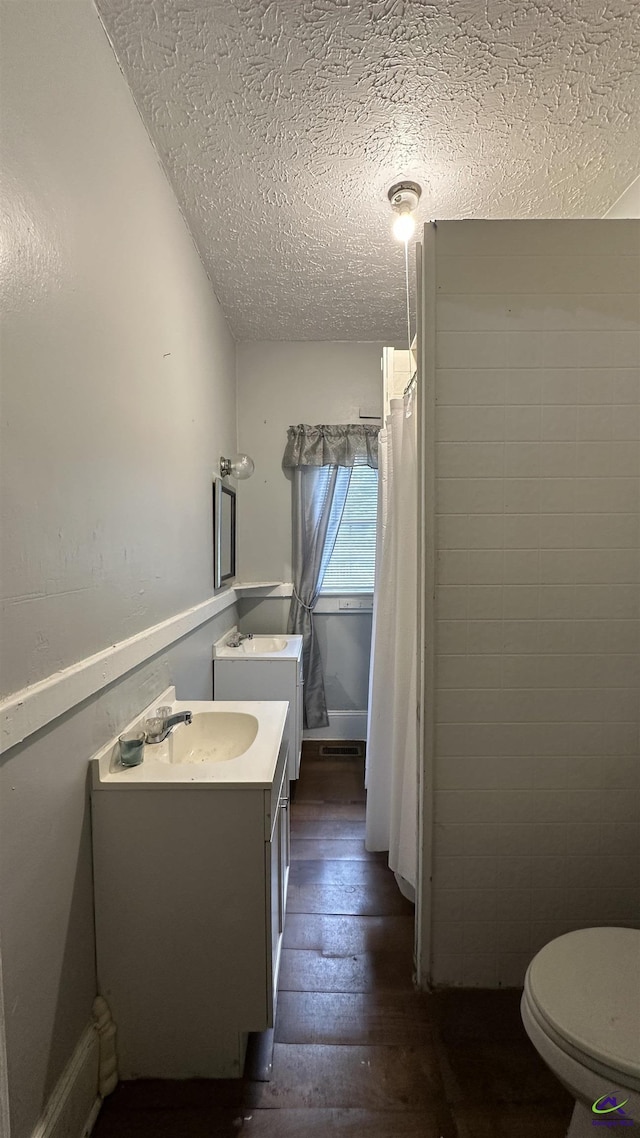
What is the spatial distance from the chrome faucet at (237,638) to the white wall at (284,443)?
0.20 metres

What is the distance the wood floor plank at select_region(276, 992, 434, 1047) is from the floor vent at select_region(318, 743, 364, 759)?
167cm

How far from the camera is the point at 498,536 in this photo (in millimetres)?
1355

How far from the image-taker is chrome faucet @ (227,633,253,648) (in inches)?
105

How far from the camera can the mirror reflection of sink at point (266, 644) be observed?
288 cm

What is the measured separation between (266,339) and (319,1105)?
Result: 334cm

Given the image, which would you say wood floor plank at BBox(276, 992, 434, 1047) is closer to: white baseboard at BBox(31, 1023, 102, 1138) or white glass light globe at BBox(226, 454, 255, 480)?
white baseboard at BBox(31, 1023, 102, 1138)

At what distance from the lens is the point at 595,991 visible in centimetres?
95

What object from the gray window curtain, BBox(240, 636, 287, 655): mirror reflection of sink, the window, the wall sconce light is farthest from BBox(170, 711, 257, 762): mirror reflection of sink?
the window

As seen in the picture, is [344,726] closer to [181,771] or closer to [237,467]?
[237,467]

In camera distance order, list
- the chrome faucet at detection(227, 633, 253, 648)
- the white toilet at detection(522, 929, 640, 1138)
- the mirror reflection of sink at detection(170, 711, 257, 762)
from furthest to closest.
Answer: the chrome faucet at detection(227, 633, 253, 648) → the mirror reflection of sink at detection(170, 711, 257, 762) → the white toilet at detection(522, 929, 640, 1138)

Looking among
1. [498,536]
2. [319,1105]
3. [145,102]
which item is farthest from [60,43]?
[319,1105]

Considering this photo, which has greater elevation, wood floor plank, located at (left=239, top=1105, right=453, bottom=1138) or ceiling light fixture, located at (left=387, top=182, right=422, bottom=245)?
ceiling light fixture, located at (left=387, top=182, right=422, bottom=245)

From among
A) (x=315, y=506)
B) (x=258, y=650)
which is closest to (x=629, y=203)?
(x=315, y=506)

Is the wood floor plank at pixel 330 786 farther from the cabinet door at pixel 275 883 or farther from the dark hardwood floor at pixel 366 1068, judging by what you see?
the cabinet door at pixel 275 883
